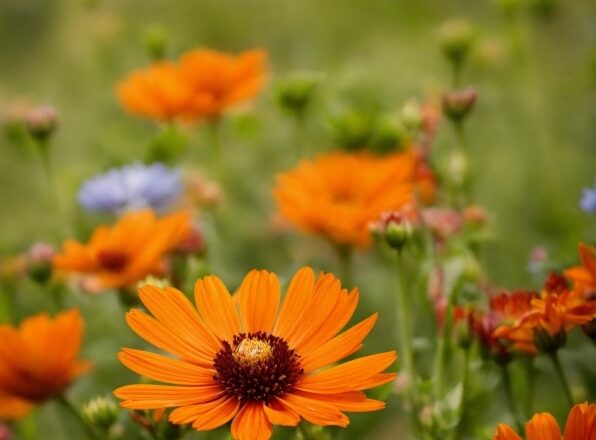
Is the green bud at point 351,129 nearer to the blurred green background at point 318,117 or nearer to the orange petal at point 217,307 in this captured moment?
the blurred green background at point 318,117

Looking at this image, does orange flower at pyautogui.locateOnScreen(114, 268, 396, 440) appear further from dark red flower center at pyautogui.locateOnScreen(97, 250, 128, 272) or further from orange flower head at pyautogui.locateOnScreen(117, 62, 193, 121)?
orange flower head at pyautogui.locateOnScreen(117, 62, 193, 121)

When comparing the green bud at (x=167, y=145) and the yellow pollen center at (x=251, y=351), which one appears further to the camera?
the green bud at (x=167, y=145)

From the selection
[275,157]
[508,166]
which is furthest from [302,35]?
[508,166]

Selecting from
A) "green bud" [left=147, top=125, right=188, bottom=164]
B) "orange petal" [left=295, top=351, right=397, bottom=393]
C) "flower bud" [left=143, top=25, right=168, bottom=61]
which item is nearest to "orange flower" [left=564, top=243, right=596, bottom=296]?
"orange petal" [left=295, top=351, right=397, bottom=393]

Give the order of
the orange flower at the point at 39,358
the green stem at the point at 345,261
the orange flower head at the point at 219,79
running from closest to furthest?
the orange flower at the point at 39,358 < the green stem at the point at 345,261 < the orange flower head at the point at 219,79

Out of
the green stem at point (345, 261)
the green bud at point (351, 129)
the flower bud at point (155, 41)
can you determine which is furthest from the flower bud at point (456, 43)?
the flower bud at point (155, 41)

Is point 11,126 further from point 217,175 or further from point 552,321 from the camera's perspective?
point 552,321
